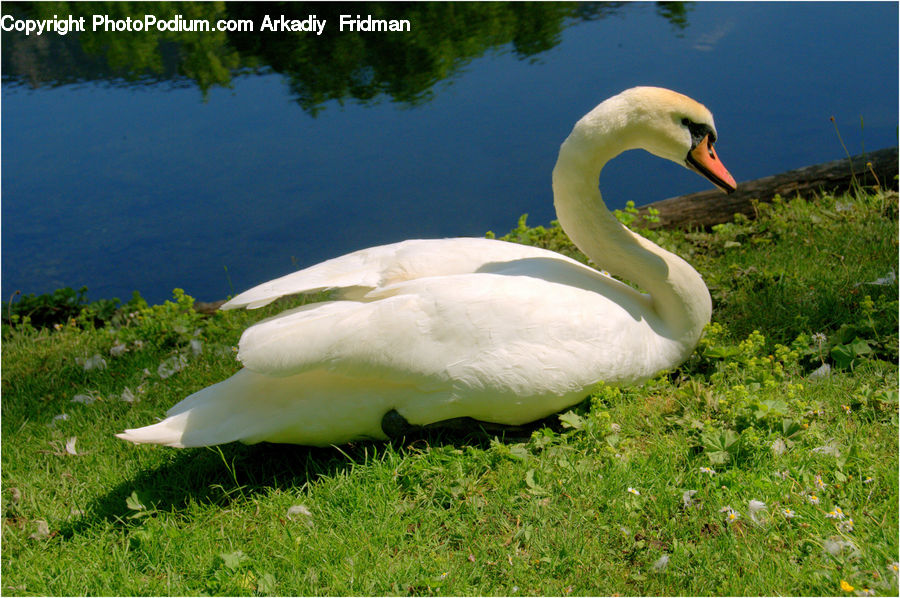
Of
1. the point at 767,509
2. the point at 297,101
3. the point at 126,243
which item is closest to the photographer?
the point at 767,509

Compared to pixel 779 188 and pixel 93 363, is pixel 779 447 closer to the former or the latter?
pixel 779 188

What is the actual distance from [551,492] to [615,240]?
136cm

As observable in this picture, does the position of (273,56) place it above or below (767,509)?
above

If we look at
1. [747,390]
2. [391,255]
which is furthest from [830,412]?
[391,255]

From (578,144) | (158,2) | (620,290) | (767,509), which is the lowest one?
(767,509)

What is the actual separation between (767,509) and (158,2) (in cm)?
1441

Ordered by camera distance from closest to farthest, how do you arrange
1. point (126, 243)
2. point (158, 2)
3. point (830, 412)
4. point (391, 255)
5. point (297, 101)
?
point (830, 412)
point (391, 255)
point (126, 243)
point (297, 101)
point (158, 2)

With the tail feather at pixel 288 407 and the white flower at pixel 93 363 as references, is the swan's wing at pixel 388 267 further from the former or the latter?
the white flower at pixel 93 363

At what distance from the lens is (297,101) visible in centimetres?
1098

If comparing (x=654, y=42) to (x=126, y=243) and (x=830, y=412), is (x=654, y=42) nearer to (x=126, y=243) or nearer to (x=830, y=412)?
(x=126, y=243)

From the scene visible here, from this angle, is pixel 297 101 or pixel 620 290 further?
pixel 297 101

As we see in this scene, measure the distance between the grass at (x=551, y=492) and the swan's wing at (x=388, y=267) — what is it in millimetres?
728

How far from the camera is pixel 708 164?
151 inches

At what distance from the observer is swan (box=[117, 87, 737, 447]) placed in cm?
Answer: 329
